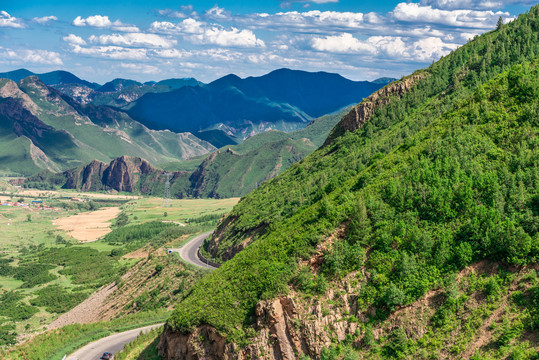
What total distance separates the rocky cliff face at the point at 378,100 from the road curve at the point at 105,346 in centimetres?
7481

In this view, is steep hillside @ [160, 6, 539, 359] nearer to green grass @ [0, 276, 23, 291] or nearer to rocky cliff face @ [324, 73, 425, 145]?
rocky cliff face @ [324, 73, 425, 145]

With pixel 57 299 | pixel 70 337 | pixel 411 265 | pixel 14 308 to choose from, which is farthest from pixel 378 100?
pixel 14 308

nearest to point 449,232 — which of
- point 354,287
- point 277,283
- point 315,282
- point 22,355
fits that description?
point 354,287

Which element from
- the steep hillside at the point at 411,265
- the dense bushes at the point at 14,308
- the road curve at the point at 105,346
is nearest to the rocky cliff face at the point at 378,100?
the steep hillside at the point at 411,265

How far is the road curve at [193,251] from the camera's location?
5039 inches

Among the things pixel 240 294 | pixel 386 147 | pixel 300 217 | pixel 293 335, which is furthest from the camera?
pixel 386 147

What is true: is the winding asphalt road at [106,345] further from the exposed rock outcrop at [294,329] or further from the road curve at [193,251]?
the exposed rock outcrop at [294,329]

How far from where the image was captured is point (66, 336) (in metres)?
95.1

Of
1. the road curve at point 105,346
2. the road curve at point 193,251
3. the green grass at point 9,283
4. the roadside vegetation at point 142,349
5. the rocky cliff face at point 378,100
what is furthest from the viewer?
the green grass at point 9,283

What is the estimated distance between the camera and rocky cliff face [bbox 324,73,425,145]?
136 metres

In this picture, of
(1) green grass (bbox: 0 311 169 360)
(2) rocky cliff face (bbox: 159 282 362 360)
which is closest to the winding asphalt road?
(1) green grass (bbox: 0 311 169 360)

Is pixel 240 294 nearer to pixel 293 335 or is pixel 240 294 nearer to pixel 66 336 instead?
pixel 293 335

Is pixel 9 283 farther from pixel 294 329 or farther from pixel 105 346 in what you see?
pixel 294 329

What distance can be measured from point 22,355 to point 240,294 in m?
47.6
